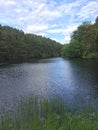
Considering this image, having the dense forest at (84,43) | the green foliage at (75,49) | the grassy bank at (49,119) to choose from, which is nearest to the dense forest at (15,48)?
the green foliage at (75,49)

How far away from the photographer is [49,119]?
949 centimetres

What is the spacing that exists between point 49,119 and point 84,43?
91.4 meters

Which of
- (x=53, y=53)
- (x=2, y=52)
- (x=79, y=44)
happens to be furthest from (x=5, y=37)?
(x=53, y=53)

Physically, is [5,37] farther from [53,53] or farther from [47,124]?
[47,124]

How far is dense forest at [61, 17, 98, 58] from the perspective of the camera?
88312 millimetres

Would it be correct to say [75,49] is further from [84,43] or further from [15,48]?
[15,48]

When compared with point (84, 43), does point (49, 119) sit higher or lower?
lower

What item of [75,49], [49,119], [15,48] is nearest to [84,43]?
[75,49]

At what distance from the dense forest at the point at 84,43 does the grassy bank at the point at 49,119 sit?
68.1 m

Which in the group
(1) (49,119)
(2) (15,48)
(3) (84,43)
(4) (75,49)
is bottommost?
(1) (49,119)

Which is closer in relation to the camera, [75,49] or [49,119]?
[49,119]

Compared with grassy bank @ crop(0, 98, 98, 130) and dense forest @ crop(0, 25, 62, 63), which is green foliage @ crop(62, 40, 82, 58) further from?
grassy bank @ crop(0, 98, 98, 130)

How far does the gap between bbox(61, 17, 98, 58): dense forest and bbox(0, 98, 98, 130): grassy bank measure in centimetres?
6813

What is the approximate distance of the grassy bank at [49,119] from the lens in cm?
879
